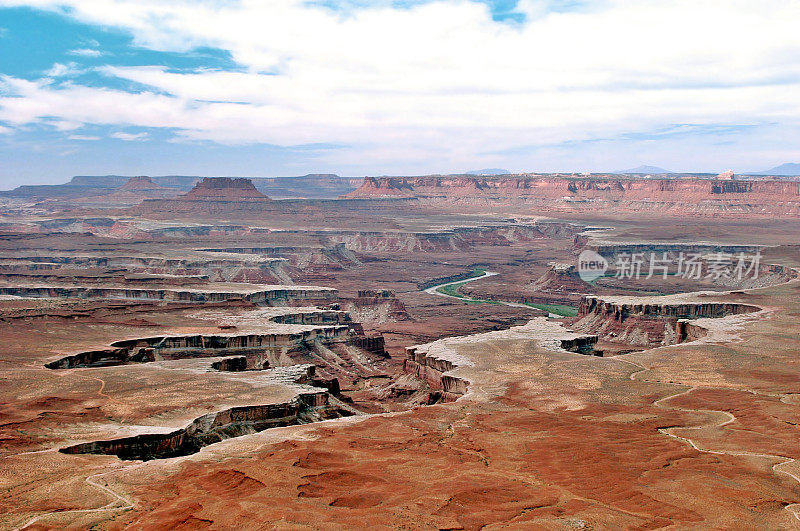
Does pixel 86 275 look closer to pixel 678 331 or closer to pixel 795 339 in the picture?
pixel 678 331

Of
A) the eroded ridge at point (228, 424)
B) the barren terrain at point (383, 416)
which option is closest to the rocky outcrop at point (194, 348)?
the barren terrain at point (383, 416)

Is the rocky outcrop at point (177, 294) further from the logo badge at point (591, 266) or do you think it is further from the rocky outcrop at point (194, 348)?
the logo badge at point (591, 266)

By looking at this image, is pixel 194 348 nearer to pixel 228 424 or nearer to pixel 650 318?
pixel 228 424

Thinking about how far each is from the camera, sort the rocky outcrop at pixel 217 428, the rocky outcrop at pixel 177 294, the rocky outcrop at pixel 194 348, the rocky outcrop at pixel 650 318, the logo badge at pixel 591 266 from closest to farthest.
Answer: the rocky outcrop at pixel 217 428 → the rocky outcrop at pixel 194 348 → the rocky outcrop at pixel 650 318 → the rocky outcrop at pixel 177 294 → the logo badge at pixel 591 266

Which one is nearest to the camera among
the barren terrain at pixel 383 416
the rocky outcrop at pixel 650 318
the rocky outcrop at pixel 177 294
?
the barren terrain at pixel 383 416

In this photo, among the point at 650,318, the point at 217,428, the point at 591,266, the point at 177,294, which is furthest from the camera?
the point at 591,266

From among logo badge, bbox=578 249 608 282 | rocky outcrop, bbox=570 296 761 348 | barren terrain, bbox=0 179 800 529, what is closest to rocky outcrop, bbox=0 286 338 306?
barren terrain, bbox=0 179 800 529

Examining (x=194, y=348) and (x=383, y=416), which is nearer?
(x=383, y=416)

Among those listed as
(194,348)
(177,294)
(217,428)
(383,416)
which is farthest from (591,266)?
(217,428)

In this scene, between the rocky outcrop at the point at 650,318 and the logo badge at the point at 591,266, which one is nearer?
the rocky outcrop at the point at 650,318
